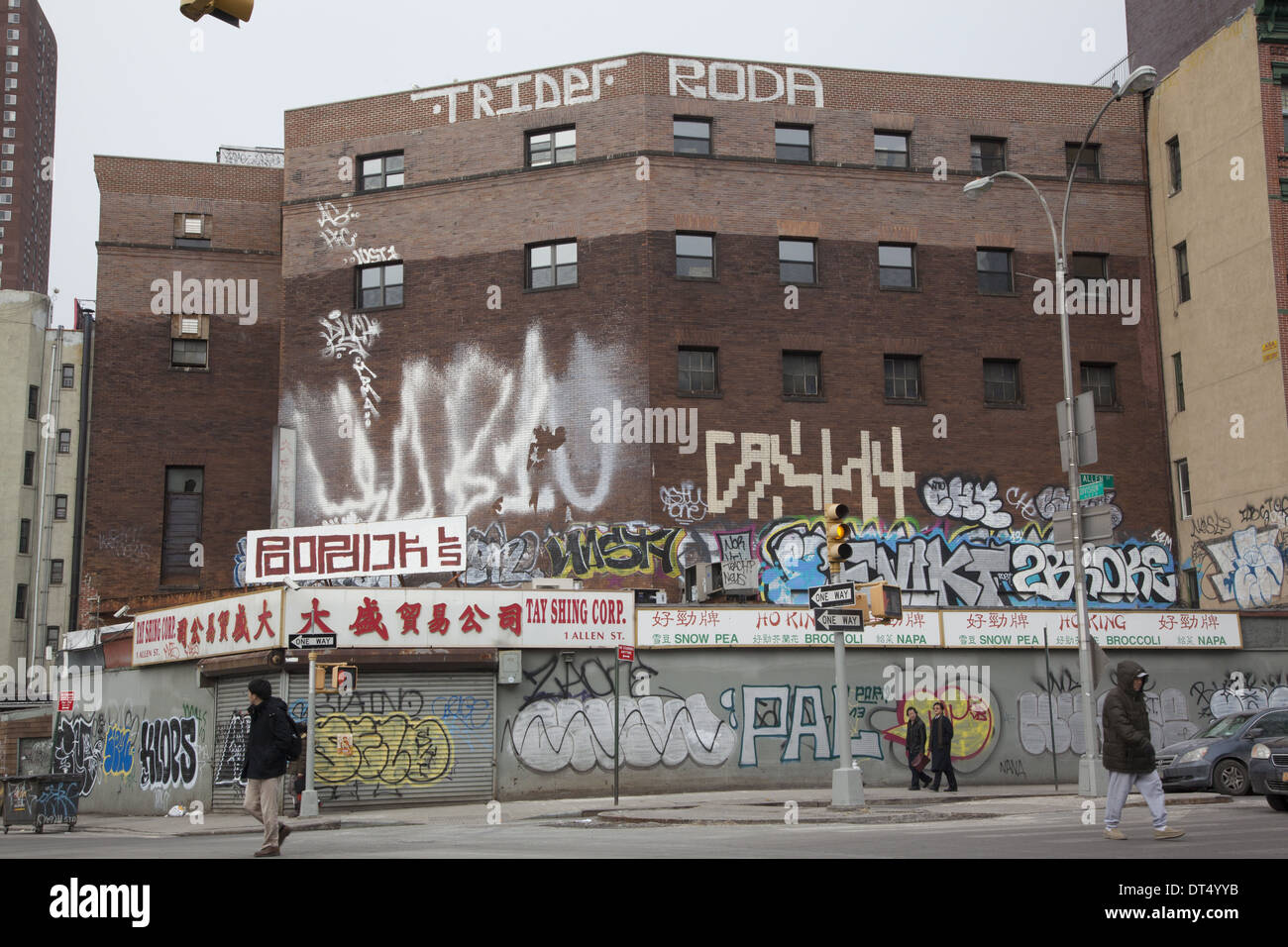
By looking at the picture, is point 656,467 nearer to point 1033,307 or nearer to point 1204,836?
point 1033,307

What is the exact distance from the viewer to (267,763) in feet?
45.1

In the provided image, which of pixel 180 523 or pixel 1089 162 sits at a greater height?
pixel 1089 162

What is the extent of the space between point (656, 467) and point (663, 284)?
5.21 m

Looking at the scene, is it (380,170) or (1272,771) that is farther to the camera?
(380,170)

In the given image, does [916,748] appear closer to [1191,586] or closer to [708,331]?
[708,331]

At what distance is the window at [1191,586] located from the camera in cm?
3803

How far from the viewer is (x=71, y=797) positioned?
77.2 ft

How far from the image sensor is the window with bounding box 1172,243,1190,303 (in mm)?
39156

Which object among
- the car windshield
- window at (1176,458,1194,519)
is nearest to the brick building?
window at (1176,458,1194,519)

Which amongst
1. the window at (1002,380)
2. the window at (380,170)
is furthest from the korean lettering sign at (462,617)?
the window at (380,170)

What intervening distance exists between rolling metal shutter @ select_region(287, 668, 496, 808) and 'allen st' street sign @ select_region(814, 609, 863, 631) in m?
10.3

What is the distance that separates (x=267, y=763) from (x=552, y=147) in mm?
28401

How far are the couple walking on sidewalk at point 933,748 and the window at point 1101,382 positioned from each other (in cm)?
1593

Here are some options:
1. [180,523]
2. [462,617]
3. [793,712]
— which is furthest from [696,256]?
[180,523]
